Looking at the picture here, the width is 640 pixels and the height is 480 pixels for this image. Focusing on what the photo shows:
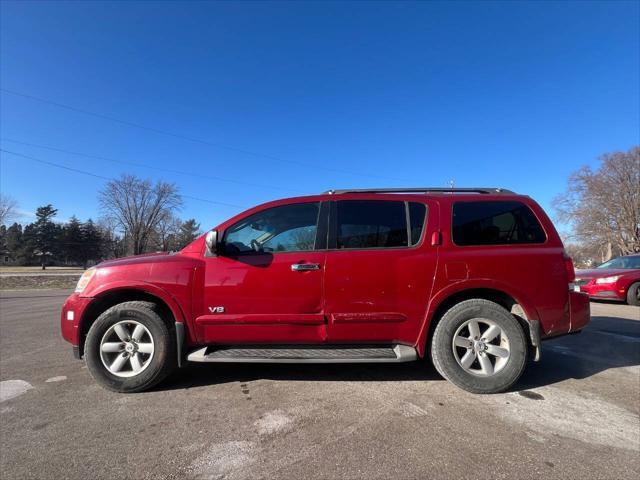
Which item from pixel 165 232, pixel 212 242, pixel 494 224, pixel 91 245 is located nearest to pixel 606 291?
pixel 494 224

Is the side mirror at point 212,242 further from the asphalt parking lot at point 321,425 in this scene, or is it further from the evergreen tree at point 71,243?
the evergreen tree at point 71,243

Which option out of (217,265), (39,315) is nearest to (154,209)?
(39,315)

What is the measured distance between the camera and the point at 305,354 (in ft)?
10.4

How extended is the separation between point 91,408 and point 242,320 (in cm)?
137

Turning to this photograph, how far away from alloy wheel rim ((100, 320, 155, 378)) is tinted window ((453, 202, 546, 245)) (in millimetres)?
3128

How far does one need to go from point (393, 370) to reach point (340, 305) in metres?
1.07

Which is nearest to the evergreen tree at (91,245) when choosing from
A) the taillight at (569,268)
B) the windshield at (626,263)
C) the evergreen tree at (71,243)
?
the evergreen tree at (71,243)

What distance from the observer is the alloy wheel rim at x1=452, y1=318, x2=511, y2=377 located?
10.2 feet

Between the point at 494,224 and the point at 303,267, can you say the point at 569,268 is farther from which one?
the point at 303,267

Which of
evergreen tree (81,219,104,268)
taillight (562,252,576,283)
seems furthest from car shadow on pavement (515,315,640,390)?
evergreen tree (81,219,104,268)

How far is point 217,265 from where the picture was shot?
3.34 m

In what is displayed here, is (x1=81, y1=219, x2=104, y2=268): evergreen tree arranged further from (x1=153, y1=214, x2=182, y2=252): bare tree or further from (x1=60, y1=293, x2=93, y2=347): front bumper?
(x1=60, y1=293, x2=93, y2=347): front bumper

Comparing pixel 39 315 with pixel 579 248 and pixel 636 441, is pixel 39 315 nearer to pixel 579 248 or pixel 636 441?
pixel 636 441

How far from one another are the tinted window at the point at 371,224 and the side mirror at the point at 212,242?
1192 millimetres
